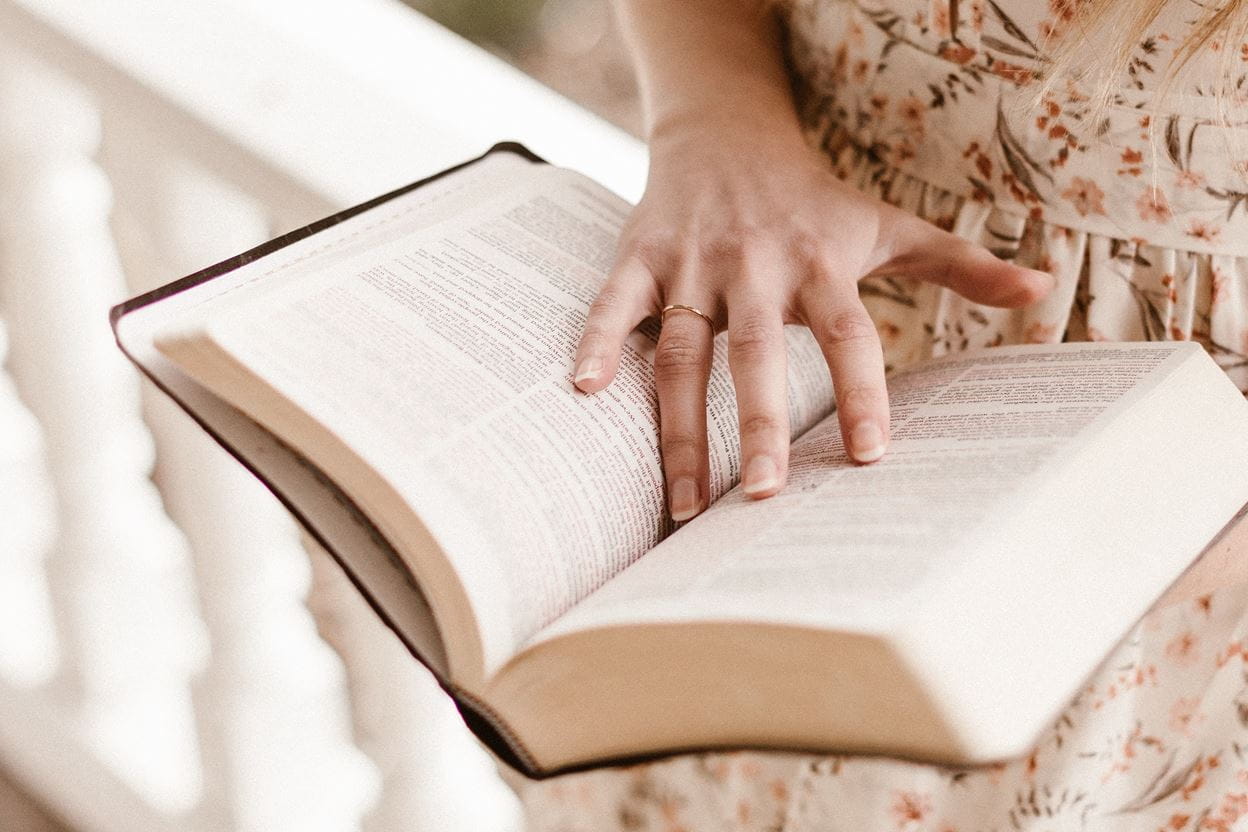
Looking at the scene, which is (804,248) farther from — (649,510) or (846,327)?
(649,510)

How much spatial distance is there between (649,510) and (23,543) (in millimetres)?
962

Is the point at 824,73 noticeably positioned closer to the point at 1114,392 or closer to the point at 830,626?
the point at 1114,392

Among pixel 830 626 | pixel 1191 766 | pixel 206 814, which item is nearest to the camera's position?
pixel 830 626

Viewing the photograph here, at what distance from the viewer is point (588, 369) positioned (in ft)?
1.54

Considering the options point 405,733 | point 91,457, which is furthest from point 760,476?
point 91,457

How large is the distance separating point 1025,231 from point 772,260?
0.58ft

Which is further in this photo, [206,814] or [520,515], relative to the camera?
[206,814]

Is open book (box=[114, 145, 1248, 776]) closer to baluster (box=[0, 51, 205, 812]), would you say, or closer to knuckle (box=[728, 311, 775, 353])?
knuckle (box=[728, 311, 775, 353])

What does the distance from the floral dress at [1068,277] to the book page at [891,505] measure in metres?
0.08

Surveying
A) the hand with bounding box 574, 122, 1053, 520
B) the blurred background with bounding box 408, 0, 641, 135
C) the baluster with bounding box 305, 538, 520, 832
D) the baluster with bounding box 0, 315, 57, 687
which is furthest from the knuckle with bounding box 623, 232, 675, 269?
the blurred background with bounding box 408, 0, 641, 135

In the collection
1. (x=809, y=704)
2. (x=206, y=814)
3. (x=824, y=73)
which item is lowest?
(x=206, y=814)

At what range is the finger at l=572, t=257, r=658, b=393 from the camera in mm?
472

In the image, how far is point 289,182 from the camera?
0.70m

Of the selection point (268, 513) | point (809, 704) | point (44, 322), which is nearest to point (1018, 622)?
point (809, 704)
